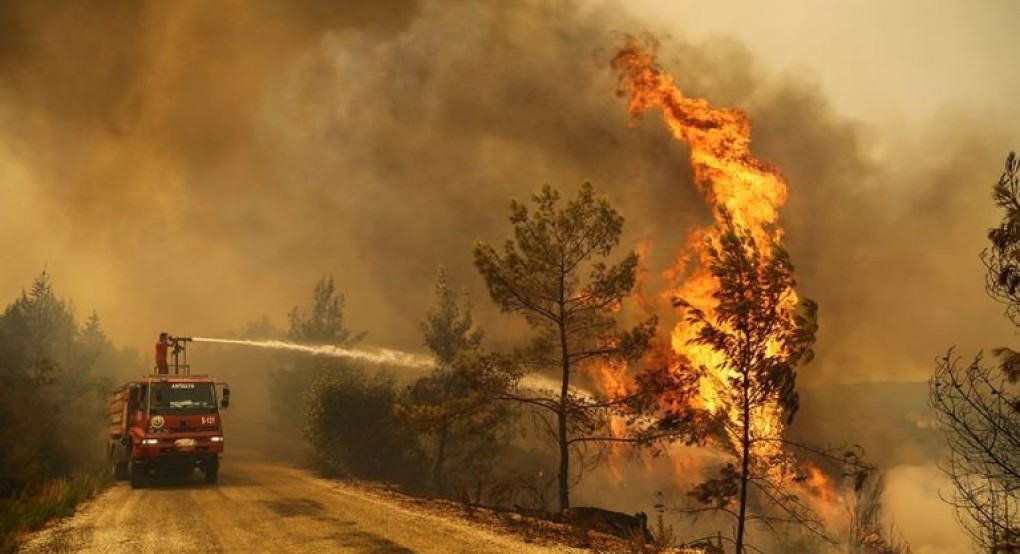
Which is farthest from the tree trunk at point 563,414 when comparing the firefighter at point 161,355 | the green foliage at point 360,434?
the firefighter at point 161,355

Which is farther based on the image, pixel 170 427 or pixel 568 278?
pixel 170 427

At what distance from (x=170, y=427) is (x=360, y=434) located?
12.6m

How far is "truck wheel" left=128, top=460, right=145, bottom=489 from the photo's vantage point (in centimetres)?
2064

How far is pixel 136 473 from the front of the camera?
20766 millimetres

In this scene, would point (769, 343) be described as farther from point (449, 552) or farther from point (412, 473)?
point (412, 473)

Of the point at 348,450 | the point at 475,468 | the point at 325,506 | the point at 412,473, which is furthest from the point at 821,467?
the point at 325,506

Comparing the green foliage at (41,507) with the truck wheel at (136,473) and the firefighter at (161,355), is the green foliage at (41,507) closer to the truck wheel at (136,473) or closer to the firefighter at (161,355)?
the truck wheel at (136,473)

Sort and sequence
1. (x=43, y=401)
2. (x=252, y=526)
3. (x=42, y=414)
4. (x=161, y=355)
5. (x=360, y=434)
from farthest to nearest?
(x=360, y=434)
(x=43, y=401)
(x=42, y=414)
(x=161, y=355)
(x=252, y=526)

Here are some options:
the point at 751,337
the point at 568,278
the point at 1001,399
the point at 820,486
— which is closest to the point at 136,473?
the point at 568,278

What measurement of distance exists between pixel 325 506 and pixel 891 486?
36.6 metres

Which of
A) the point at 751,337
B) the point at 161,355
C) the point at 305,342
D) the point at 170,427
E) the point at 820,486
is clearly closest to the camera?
the point at 751,337

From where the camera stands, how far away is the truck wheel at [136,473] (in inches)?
813

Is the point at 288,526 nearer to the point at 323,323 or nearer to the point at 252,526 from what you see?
the point at 252,526

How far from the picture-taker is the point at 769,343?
1416 centimetres
